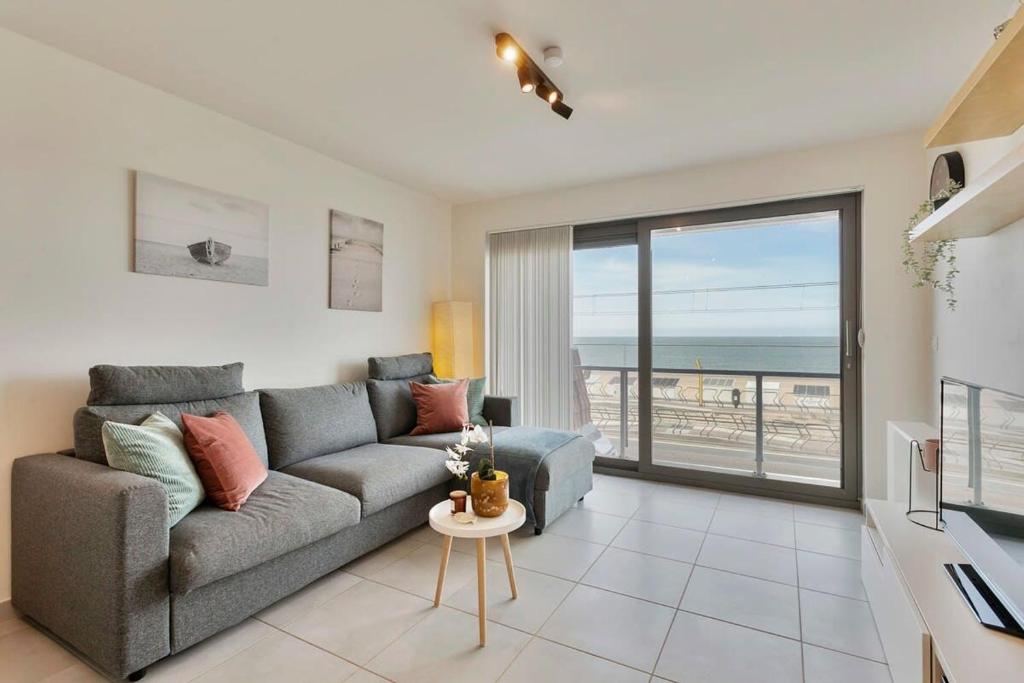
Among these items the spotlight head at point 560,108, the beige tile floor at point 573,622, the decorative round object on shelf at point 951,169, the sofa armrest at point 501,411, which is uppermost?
the spotlight head at point 560,108

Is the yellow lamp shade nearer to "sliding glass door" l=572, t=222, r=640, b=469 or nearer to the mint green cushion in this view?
"sliding glass door" l=572, t=222, r=640, b=469

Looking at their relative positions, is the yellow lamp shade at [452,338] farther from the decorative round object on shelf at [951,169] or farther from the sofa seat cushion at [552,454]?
the decorative round object on shelf at [951,169]

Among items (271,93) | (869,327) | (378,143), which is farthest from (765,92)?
(271,93)

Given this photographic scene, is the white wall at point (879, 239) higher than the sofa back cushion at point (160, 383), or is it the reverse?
the white wall at point (879, 239)

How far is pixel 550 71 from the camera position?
2.33 m

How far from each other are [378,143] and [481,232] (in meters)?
1.52

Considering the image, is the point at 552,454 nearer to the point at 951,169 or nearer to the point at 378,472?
the point at 378,472

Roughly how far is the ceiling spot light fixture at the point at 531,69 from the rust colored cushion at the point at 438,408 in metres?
2.07

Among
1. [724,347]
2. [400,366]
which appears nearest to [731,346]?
[724,347]

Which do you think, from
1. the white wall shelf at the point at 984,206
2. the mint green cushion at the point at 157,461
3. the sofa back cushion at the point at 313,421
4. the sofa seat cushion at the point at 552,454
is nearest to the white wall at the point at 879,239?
the white wall shelf at the point at 984,206

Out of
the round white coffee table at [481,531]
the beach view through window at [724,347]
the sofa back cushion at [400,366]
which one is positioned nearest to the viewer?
the round white coffee table at [481,531]

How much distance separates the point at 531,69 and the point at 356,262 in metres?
2.09

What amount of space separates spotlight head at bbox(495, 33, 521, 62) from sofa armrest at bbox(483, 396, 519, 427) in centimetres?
245

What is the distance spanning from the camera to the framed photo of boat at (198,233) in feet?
8.11
